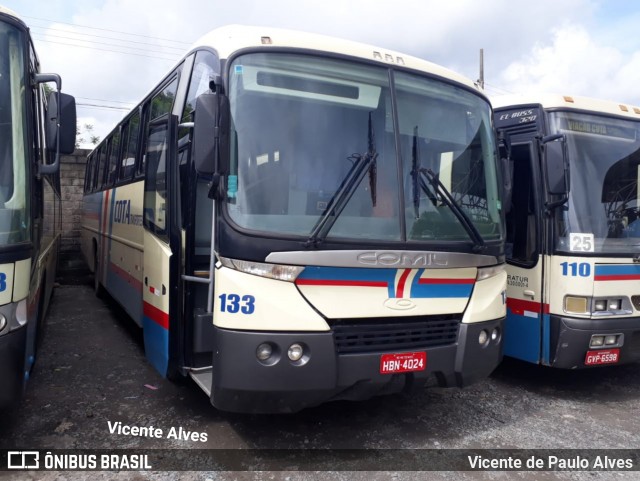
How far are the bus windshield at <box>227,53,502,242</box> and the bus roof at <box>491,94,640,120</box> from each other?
1.71 metres

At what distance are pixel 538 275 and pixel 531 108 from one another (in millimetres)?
1722

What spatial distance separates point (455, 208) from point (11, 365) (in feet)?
10.4

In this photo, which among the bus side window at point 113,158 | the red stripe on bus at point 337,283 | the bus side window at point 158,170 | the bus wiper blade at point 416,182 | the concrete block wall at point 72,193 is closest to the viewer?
the red stripe on bus at point 337,283

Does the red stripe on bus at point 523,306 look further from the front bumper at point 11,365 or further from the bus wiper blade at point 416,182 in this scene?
the front bumper at point 11,365

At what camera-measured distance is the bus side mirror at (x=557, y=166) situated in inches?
190

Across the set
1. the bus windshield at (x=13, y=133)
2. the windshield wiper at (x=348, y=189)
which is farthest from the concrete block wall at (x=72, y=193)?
the windshield wiper at (x=348, y=189)

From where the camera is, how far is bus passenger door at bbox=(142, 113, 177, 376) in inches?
169

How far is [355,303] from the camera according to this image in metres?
3.60

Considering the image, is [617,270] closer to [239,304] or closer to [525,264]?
[525,264]

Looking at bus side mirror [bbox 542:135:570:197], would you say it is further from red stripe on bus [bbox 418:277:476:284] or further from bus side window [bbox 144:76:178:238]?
bus side window [bbox 144:76:178:238]

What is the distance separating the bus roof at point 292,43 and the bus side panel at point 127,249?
2.33 m

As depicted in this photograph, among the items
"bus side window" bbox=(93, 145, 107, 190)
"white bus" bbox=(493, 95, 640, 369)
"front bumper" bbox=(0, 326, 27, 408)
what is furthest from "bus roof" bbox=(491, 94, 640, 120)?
"bus side window" bbox=(93, 145, 107, 190)

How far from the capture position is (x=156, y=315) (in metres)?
4.68

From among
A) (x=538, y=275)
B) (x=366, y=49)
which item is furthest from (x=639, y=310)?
(x=366, y=49)
